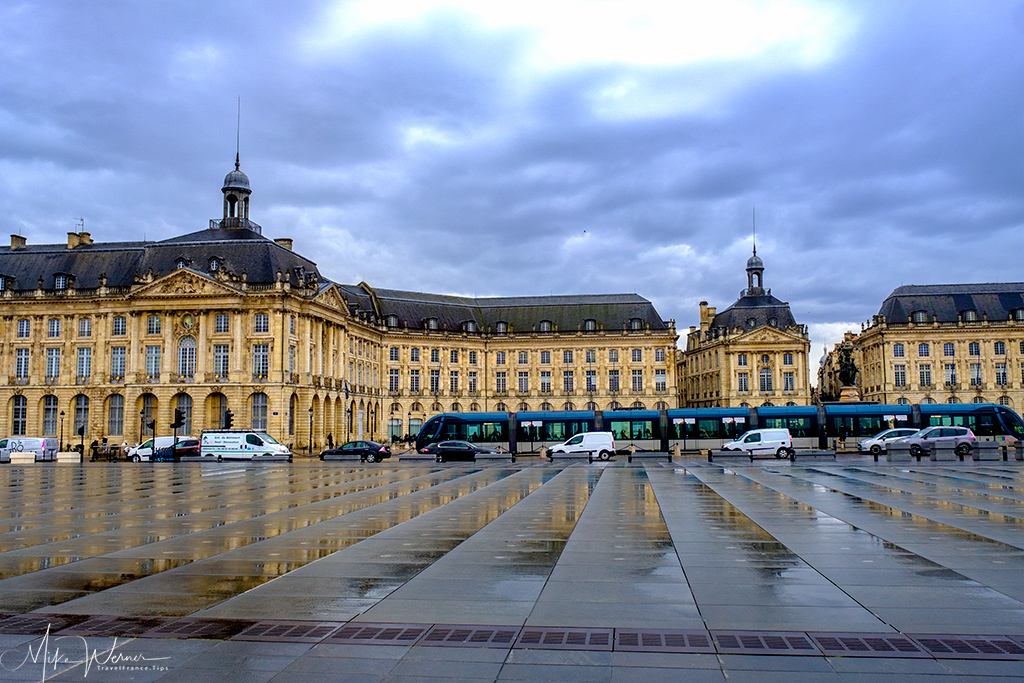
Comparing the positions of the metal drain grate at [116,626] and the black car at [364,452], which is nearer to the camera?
the metal drain grate at [116,626]

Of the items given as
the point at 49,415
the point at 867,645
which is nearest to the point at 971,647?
the point at 867,645

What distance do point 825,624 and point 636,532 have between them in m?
7.30

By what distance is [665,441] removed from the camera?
63.7m

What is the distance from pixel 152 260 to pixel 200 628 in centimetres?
7682

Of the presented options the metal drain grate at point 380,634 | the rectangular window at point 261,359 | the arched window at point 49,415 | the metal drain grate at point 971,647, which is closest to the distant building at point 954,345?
the rectangular window at point 261,359

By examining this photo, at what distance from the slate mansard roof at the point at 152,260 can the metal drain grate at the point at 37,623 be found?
223ft

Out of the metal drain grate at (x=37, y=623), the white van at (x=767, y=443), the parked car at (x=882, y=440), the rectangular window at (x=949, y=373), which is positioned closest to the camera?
the metal drain grate at (x=37, y=623)

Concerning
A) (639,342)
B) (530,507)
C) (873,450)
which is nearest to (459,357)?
(639,342)

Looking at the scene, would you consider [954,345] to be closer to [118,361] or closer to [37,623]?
[118,361]

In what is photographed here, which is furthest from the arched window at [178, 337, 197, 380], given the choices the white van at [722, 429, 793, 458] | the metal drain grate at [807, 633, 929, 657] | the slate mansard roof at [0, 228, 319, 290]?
the metal drain grate at [807, 633, 929, 657]

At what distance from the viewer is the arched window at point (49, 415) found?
7794 centimetres

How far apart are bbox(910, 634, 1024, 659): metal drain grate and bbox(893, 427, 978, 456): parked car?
45.3 m

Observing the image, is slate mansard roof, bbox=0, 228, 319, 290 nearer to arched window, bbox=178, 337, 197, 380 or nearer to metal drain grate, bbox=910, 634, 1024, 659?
arched window, bbox=178, 337, 197, 380

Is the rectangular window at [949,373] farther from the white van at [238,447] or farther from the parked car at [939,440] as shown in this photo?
the white van at [238,447]
